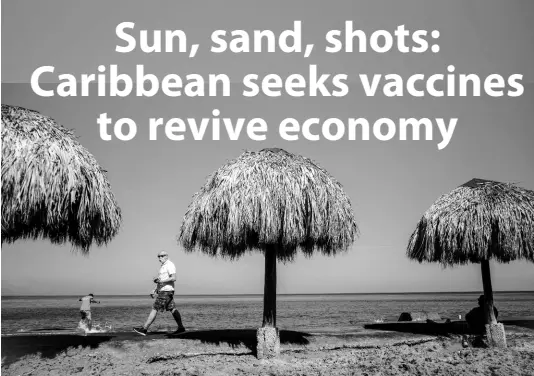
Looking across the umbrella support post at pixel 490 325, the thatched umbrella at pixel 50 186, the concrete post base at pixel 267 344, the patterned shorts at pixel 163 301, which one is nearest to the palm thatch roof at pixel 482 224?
the umbrella support post at pixel 490 325

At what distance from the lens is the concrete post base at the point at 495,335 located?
1034cm

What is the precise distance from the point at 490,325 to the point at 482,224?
2223mm

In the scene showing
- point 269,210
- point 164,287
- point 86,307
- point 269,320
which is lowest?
point 86,307

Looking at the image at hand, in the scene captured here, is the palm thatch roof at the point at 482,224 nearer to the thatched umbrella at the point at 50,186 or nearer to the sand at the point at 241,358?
the sand at the point at 241,358

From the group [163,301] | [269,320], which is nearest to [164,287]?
[163,301]

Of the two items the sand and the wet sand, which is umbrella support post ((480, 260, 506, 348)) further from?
the wet sand

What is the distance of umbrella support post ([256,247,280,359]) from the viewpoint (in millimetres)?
8625

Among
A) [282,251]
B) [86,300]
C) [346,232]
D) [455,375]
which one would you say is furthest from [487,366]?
[86,300]

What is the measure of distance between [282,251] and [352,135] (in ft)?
8.93

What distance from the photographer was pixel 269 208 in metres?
8.12

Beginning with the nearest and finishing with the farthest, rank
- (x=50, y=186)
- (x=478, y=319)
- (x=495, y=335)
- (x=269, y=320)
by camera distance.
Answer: (x=50, y=186)
(x=269, y=320)
(x=495, y=335)
(x=478, y=319)

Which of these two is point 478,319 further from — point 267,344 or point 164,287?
point 164,287

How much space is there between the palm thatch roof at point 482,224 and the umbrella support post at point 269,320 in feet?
12.7

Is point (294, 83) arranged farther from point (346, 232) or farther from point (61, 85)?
point (61, 85)
